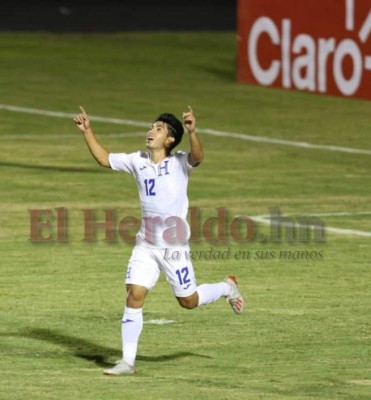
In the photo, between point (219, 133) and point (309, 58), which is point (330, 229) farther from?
point (309, 58)

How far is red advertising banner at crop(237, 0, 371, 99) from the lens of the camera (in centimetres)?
3086

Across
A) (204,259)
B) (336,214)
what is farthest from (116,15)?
(204,259)

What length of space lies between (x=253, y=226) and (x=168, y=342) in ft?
20.8

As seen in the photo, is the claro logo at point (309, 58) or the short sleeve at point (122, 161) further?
the claro logo at point (309, 58)

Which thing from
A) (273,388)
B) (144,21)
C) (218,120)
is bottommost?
(273,388)

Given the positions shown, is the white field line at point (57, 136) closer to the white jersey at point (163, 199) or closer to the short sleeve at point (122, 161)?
the short sleeve at point (122, 161)

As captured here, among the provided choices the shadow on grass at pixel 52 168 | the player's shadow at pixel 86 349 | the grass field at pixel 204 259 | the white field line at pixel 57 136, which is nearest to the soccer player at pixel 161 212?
the player's shadow at pixel 86 349

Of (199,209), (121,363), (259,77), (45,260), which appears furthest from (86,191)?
(259,77)

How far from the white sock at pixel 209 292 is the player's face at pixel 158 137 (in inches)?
44.6

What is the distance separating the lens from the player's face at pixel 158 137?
11.5 metres

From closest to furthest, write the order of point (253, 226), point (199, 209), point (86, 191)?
point (253, 226)
point (199, 209)
point (86, 191)

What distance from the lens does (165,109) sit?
3091 centimetres

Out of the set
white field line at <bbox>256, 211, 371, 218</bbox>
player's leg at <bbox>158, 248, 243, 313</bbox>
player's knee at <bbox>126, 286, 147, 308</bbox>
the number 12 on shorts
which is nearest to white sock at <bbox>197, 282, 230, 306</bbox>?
player's leg at <bbox>158, 248, 243, 313</bbox>

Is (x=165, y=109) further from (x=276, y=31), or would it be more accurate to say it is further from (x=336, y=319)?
(x=336, y=319)
